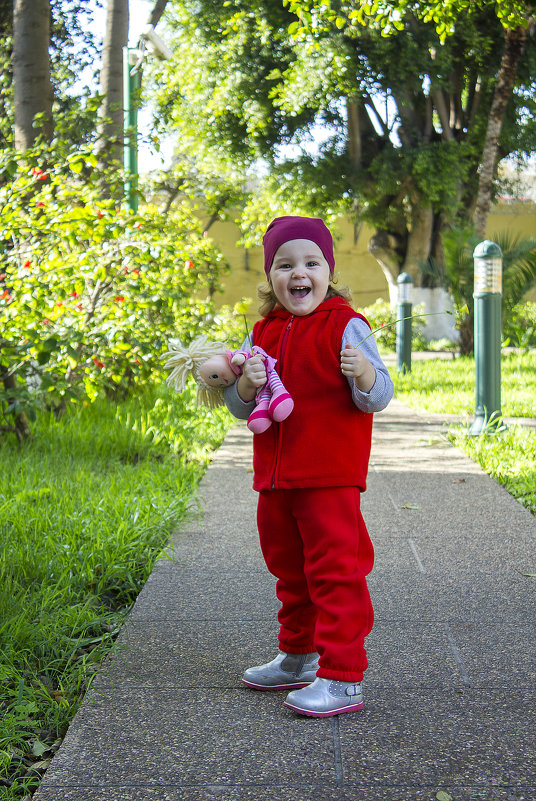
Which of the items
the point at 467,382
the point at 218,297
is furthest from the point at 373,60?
the point at 218,297

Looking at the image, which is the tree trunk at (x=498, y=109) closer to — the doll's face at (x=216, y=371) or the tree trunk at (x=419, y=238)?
the tree trunk at (x=419, y=238)

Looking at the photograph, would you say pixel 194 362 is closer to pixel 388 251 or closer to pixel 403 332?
pixel 403 332

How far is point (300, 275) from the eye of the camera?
240 centimetres

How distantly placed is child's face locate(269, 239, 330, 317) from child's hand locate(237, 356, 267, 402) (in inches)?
7.9

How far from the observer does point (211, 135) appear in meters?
17.2

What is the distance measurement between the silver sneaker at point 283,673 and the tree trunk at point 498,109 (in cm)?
1239

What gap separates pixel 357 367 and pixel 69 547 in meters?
1.81

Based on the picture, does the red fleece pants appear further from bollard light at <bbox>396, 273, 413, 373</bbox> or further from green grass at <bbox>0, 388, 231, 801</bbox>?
bollard light at <bbox>396, 273, 413, 373</bbox>

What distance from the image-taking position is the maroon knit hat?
7.98 ft

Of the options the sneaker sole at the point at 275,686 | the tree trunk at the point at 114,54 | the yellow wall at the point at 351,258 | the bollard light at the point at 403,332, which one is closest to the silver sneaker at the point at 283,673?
the sneaker sole at the point at 275,686

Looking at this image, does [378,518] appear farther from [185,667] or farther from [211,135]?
[211,135]

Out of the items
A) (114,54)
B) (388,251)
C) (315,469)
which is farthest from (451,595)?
(388,251)

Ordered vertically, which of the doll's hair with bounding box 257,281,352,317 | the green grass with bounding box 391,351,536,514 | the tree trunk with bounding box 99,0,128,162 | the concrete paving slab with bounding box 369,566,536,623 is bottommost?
the concrete paving slab with bounding box 369,566,536,623

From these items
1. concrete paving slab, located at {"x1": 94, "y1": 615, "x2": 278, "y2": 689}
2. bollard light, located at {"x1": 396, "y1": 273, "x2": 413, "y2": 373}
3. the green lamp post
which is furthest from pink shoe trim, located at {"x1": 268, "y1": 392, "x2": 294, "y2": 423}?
bollard light, located at {"x1": 396, "y1": 273, "x2": 413, "y2": 373}
